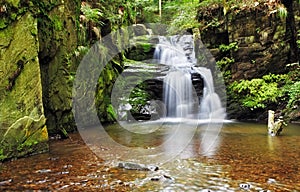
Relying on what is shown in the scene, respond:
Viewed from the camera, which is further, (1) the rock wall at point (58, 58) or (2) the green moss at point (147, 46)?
(2) the green moss at point (147, 46)

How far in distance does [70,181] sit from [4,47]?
2.75 meters

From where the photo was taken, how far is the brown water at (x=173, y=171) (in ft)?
12.0

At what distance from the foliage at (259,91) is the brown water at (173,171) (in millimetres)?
5230

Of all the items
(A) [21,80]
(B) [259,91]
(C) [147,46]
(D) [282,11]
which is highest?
(D) [282,11]

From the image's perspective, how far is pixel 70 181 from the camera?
152 inches

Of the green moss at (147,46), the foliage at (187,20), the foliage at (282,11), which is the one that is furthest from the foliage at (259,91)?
the green moss at (147,46)

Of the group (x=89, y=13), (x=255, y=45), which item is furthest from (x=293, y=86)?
(x=89, y=13)

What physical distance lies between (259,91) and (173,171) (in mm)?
8385

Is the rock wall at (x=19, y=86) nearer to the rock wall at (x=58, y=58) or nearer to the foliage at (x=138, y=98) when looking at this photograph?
the rock wall at (x=58, y=58)

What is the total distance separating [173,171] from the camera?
172 inches

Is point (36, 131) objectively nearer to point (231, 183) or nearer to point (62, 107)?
point (62, 107)

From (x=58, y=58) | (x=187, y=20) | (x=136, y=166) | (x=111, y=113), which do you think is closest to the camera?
(x=136, y=166)

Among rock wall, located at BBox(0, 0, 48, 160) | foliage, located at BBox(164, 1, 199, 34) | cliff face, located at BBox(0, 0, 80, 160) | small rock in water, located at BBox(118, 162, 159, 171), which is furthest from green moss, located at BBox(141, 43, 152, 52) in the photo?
small rock in water, located at BBox(118, 162, 159, 171)

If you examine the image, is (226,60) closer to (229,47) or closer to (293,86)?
(229,47)
